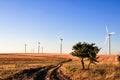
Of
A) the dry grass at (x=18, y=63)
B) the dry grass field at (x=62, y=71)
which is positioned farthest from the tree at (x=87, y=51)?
the dry grass at (x=18, y=63)

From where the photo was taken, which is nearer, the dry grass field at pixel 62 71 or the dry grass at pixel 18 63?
the dry grass field at pixel 62 71

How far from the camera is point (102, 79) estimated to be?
40.7 metres

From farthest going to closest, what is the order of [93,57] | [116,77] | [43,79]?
[93,57]
[43,79]
[116,77]

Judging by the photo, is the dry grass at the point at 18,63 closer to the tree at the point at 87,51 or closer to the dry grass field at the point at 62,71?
the dry grass field at the point at 62,71

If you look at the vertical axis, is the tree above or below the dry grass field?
above

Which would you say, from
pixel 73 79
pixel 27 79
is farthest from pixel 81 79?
pixel 27 79

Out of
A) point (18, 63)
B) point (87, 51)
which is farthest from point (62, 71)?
point (18, 63)

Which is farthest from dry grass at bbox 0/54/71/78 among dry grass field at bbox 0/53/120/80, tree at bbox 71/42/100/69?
tree at bbox 71/42/100/69

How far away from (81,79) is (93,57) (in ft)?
59.3

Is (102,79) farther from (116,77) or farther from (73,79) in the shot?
(73,79)

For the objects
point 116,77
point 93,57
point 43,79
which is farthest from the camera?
point 93,57

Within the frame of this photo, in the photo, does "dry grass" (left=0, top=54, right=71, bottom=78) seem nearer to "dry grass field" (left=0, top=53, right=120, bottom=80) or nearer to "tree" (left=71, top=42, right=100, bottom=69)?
"dry grass field" (left=0, top=53, right=120, bottom=80)

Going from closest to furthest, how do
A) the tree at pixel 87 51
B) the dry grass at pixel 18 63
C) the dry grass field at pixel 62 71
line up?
1. the dry grass field at pixel 62 71
2. the dry grass at pixel 18 63
3. the tree at pixel 87 51

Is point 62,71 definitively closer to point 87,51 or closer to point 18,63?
point 87,51
